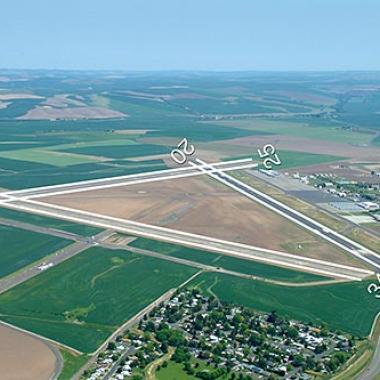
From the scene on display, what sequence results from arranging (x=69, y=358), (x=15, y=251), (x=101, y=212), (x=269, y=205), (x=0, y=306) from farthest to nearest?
1. (x=269, y=205)
2. (x=101, y=212)
3. (x=15, y=251)
4. (x=0, y=306)
5. (x=69, y=358)

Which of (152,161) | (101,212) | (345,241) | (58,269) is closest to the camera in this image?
(58,269)

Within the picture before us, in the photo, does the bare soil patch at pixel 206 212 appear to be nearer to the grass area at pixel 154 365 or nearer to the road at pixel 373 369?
the road at pixel 373 369

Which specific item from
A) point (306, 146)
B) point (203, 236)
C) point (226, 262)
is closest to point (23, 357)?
point (226, 262)

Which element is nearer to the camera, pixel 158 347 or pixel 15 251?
pixel 158 347

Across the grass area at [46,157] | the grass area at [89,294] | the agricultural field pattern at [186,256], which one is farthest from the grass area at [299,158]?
the grass area at [89,294]

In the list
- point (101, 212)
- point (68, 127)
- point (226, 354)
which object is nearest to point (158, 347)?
point (226, 354)

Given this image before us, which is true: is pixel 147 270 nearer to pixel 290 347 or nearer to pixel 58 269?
pixel 58 269

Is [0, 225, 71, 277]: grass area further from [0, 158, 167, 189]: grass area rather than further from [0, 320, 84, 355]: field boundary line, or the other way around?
[0, 158, 167, 189]: grass area
